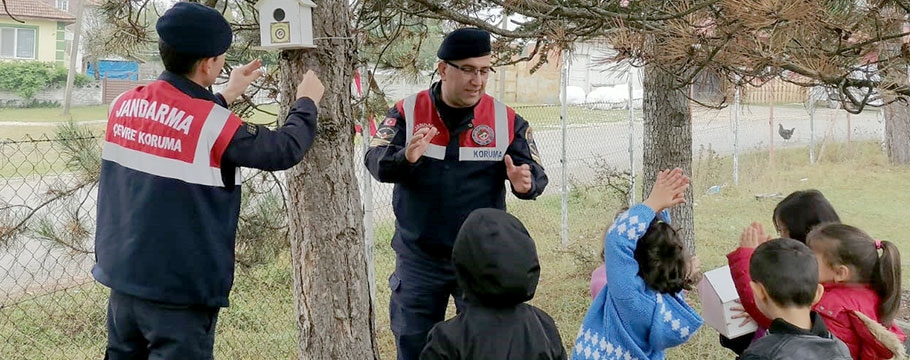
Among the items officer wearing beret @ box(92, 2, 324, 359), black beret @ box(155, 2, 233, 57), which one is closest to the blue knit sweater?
officer wearing beret @ box(92, 2, 324, 359)

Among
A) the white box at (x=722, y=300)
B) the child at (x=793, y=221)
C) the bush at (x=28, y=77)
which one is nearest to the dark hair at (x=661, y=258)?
the white box at (x=722, y=300)

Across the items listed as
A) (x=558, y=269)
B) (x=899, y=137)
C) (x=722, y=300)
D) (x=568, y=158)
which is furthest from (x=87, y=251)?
(x=899, y=137)

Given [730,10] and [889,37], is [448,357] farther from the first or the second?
[889,37]

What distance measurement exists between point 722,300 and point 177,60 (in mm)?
1894

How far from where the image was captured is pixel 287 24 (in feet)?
8.78

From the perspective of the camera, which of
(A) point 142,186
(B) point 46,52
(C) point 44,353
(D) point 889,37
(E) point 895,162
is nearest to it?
(A) point 142,186

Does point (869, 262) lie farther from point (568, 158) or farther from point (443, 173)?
point (568, 158)

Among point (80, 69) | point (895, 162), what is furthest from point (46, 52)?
point (895, 162)

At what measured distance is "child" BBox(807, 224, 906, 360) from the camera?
2670mm

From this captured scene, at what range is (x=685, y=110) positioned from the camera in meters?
6.00

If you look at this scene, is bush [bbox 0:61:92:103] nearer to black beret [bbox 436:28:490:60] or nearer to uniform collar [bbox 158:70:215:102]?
black beret [bbox 436:28:490:60]

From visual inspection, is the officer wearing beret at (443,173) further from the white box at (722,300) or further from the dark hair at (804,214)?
the dark hair at (804,214)

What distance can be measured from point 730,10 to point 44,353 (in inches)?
178

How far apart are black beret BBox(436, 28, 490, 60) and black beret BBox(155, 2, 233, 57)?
40.5 inches
